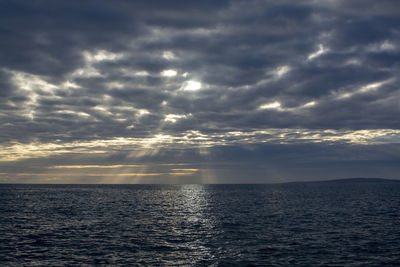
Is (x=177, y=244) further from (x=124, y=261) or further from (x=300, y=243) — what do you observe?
(x=300, y=243)

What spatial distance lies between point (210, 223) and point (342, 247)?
1008 inches

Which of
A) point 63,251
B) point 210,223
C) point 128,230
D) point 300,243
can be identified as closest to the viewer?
point 63,251

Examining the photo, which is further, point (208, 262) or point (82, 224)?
point (82, 224)

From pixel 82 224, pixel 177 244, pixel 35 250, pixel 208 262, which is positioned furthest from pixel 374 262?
pixel 82 224

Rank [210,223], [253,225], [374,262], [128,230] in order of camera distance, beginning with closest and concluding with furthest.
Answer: [374,262] < [128,230] < [253,225] < [210,223]

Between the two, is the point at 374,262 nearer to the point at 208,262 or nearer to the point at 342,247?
the point at 342,247

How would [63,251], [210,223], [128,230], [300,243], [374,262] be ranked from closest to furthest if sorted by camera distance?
1. [374,262]
2. [63,251]
3. [300,243]
4. [128,230]
5. [210,223]

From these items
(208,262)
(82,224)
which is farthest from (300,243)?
(82,224)

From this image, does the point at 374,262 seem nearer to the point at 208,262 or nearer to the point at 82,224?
the point at 208,262

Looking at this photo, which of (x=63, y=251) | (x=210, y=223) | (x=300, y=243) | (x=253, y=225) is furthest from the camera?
Result: (x=210, y=223)

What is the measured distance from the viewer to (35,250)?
3531 cm

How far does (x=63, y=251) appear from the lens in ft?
114

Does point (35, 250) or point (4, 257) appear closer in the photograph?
point (4, 257)

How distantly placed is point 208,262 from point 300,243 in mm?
13723
